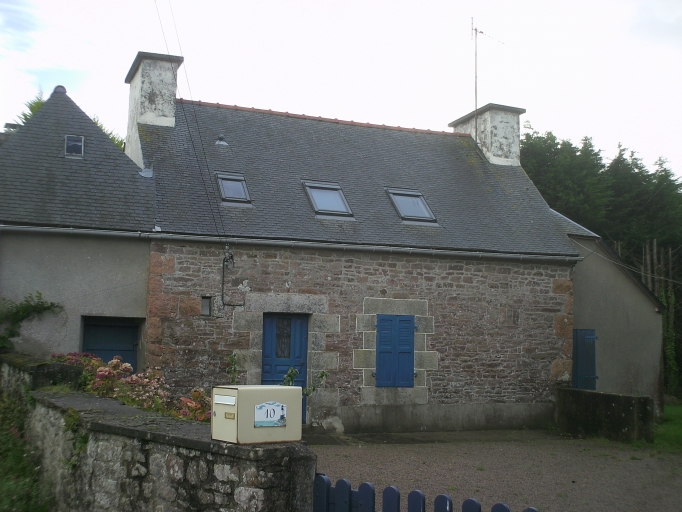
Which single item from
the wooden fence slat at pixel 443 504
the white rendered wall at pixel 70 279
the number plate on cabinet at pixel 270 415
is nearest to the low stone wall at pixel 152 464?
the number plate on cabinet at pixel 270 415

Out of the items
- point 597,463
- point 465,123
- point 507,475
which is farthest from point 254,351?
point 465,123

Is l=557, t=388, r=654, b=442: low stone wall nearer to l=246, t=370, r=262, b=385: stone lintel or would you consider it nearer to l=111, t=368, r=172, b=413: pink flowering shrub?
l=246, t=370, r=262, b=385: stone lintel

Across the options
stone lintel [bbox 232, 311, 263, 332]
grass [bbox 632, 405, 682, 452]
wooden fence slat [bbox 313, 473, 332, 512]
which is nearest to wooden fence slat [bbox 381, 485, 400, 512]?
wooden fence slat [bbox 313, 473, 332, 512]

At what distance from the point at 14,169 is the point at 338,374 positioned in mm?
6065

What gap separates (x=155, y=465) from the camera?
14.3 feet

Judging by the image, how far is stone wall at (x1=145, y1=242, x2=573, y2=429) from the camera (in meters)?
10.9

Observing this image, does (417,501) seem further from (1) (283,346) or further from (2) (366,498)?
(1) (283,346)

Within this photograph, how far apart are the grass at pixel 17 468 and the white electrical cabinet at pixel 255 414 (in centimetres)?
288

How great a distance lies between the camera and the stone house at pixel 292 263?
10.7 meters

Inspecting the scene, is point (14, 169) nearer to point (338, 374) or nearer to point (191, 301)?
point (191, 301)

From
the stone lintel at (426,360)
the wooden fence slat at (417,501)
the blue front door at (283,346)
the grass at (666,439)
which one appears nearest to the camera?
the wooden fence slat at (417,501)

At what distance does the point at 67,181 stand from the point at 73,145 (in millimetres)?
917

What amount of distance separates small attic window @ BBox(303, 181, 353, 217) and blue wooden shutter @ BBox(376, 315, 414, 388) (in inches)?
79.4

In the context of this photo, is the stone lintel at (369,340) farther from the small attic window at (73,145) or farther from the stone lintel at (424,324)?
the small attic window at (73,145)
